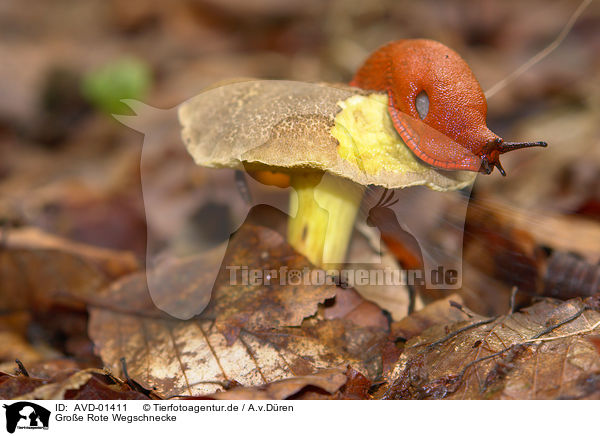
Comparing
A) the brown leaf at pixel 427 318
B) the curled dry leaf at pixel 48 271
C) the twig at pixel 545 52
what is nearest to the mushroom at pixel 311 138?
the brown leaf at pixel 427 318

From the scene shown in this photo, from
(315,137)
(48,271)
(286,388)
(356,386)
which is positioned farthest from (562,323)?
(48,271)

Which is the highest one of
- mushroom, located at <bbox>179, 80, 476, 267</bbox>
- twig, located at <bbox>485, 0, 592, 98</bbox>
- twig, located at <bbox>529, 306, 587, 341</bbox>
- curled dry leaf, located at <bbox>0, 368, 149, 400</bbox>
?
twig, located at <bbox>485, 0, 592, 98</bbox>

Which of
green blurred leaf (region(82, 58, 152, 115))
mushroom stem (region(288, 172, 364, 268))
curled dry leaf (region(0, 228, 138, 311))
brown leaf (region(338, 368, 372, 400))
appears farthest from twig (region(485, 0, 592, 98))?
green blurred leaf (region(82, 58, 152, 115))

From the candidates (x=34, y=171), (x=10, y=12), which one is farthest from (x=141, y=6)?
(x=34, y=171)

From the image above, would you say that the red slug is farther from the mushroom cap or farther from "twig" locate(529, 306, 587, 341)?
"twig" locate(529, 306, 587, 341)

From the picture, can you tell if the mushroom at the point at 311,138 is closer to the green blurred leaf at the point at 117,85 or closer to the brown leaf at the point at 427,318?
the brown leaf at the point at 427,318
